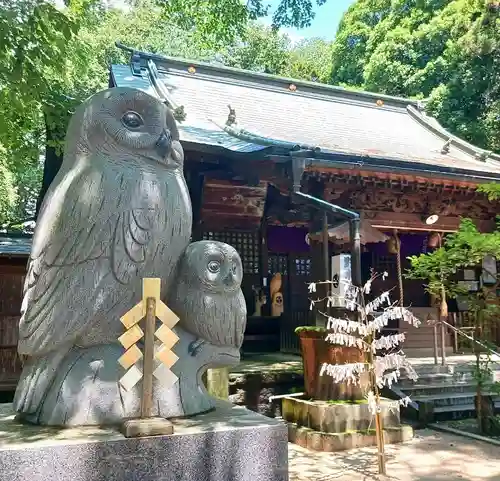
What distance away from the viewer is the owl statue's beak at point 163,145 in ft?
10.3

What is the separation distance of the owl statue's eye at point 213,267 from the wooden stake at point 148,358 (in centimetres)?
62

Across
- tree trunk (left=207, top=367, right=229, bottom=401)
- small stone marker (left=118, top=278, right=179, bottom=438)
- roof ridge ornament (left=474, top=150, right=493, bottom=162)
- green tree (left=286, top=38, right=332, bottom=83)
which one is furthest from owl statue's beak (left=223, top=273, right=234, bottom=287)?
green tree (left=286, top=38, right=332, bottom=83)

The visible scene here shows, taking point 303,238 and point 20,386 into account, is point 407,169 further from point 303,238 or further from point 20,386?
point 20,386

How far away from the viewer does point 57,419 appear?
270cm

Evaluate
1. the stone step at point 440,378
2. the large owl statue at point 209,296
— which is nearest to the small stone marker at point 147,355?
the large owl statue at point 209,296

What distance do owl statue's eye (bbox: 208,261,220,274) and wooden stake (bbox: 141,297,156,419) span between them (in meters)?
0.62

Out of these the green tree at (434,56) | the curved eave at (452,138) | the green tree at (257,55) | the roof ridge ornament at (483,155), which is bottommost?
the roof ridge ornament at (483,155)

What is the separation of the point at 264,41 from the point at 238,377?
26.1 metres

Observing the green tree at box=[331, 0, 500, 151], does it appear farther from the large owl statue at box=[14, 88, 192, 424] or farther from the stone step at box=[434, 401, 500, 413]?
the large owl statue at box=[14, 88, 192, 424]

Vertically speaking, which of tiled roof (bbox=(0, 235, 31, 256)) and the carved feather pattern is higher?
tiled roof (bbox=(0, 235, 31, 256))

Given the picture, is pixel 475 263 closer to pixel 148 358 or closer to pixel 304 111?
pixel 148 358

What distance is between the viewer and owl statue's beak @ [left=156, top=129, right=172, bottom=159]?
312 cm

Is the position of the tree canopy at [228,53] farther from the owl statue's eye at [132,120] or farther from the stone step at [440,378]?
the stone step at [440,378]

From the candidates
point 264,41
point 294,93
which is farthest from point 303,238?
point 264,41
